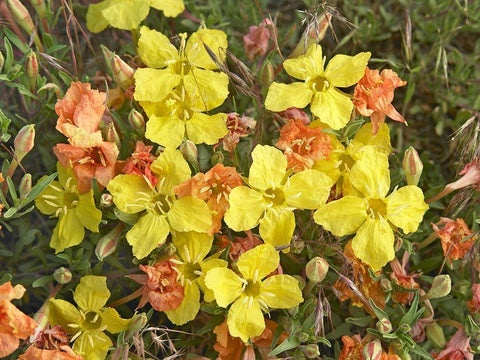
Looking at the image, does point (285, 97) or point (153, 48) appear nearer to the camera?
point (285, 97)

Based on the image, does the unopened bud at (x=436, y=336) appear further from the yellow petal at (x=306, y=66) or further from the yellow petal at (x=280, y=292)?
the yellow petal at (x=306, y=66)

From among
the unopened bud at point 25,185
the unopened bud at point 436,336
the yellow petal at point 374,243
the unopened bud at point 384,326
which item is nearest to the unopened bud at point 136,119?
the unopened bud at point 25,185

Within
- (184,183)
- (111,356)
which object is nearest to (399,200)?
(184,183)

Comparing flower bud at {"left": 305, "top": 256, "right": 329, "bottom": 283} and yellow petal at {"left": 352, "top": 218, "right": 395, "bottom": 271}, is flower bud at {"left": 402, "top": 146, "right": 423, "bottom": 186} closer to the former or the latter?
yellow petal at {"left": 352, "top": 218, "right": 395, "bottom": 271}

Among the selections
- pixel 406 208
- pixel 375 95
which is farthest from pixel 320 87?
pixel 406 208

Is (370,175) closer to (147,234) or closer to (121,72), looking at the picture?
(147,234)
